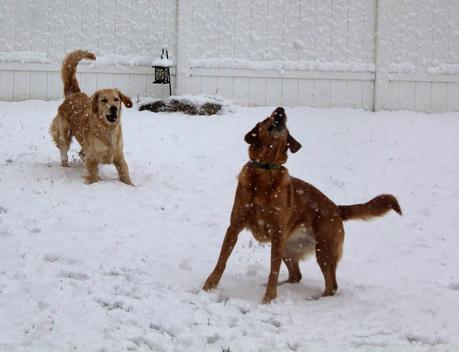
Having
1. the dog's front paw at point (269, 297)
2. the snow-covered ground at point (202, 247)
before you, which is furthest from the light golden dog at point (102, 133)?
the dog's front paw at point (269, 297)

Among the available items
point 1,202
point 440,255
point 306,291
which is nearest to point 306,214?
point 306,291

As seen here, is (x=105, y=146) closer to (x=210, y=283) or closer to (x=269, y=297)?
(x=210, y=283)

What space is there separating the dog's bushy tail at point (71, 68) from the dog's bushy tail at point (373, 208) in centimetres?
420

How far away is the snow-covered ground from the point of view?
313cm

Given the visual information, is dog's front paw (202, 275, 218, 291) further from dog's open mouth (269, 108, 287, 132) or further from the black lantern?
the black lantern

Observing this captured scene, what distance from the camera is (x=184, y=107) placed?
9.53m

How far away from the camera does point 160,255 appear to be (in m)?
4.51

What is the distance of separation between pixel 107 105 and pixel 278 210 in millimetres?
→ 3059

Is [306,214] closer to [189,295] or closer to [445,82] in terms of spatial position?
[189,295]

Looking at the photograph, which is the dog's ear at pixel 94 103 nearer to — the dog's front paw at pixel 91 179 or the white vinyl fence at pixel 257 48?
the dog's front paw at pixel 91 179

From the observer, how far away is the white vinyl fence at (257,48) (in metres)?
9.92

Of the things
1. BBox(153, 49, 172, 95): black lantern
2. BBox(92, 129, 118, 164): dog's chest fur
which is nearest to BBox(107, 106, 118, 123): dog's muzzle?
BBox(92, 129, 118, 164): dog's chest fur

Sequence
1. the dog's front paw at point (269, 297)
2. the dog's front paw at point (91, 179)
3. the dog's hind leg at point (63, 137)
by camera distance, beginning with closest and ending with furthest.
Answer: the dog's front paw at point (269, 297) → the dog's front paw at point (91, 179) → the dog's hind leg at point (63, 137)

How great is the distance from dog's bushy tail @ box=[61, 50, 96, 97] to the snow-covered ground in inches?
34.8
